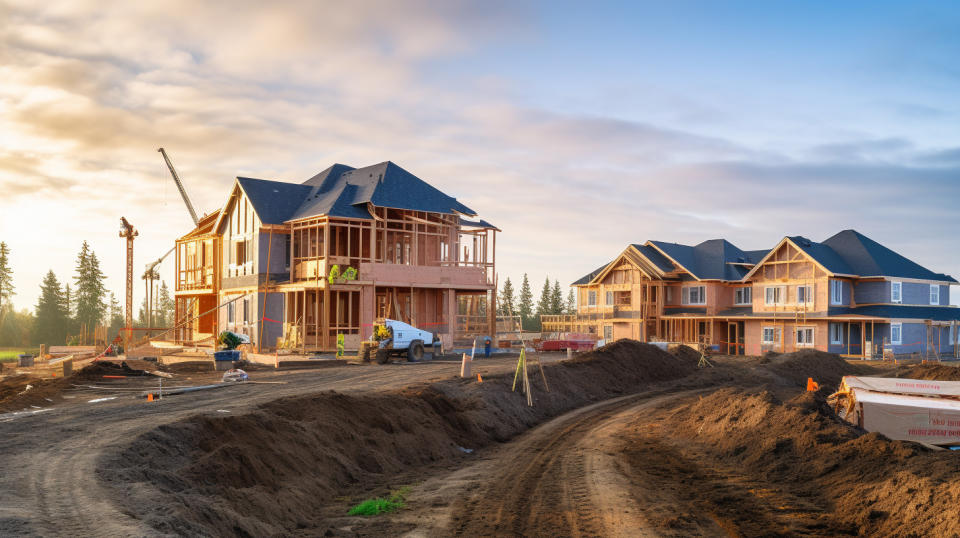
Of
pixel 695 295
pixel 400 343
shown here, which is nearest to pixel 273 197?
pixel 400 343

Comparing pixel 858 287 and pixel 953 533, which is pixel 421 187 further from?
pixel 953 533

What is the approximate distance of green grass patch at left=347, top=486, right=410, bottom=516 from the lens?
447 inches

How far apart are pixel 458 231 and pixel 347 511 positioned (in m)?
35.5

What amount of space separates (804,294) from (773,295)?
247cm

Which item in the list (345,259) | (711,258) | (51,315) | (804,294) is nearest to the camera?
(345,259)

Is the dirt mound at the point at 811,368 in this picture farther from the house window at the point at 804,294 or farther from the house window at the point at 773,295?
the house window at the point at 773,295

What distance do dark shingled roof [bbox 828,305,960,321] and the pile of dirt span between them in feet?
117

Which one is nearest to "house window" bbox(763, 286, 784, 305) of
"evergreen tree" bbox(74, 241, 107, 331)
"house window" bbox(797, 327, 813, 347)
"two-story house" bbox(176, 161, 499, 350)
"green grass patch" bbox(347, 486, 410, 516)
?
"house window" bbox(797, 327, 813, 347)

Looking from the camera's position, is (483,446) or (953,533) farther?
(483,446)

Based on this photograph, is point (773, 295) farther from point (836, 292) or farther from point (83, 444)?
point (83, 444)

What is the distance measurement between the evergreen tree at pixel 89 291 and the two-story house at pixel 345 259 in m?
46.4

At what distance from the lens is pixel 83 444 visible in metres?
12.6

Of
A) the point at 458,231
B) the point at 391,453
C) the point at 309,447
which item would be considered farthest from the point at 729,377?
the point at 309,447

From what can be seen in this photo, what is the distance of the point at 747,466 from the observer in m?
14.6
